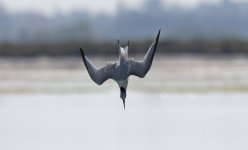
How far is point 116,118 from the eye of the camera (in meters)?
28.9

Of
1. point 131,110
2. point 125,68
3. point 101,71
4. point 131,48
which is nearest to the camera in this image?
point 125,68

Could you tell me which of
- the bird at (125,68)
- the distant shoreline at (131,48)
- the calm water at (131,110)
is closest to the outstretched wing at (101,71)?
the bird at (125,68)

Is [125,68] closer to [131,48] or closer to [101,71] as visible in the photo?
[101,71]

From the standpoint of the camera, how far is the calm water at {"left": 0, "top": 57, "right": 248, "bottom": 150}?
23562 mm

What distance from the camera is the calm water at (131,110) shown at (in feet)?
77.3

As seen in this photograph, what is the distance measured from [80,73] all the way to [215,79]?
28.5 ft

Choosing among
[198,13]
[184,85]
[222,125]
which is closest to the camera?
[222,125]

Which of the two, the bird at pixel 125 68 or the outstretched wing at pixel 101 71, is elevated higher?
the bird at pixel 125 68

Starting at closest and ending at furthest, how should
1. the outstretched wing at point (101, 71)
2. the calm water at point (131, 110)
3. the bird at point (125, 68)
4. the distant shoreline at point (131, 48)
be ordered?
the bird at point (125, 68)
the outstretched wing at point (101, 71)
the calm water at point (131, 110)
the distant shoreline at point (131, 48)

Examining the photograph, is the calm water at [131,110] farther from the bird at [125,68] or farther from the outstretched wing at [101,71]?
the bird at [125,68]

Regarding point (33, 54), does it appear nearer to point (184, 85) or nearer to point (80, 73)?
point (80, 73)

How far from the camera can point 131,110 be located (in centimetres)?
3127

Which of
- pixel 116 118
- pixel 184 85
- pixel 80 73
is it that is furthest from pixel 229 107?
pixel 80 73

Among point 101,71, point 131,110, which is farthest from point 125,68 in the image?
point 131,110
